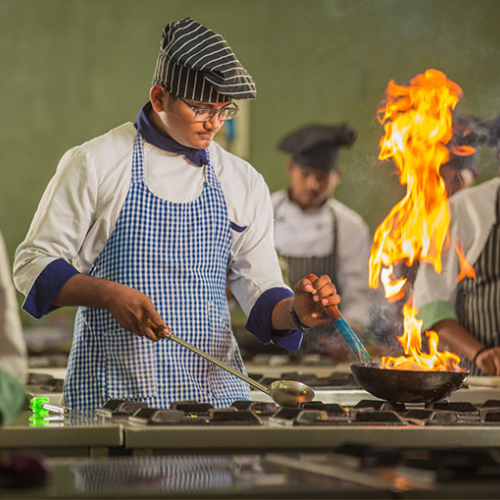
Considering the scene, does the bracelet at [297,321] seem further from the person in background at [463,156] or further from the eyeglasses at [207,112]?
the person in background at [463,156]

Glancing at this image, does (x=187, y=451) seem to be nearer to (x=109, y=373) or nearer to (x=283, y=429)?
(x=283, y=429)

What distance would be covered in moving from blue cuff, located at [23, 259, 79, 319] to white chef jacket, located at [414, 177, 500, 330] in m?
1.53

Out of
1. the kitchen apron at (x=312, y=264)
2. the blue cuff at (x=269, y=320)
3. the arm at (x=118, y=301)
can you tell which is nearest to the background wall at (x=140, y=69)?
the kitchen apron at (x=312, y=264)

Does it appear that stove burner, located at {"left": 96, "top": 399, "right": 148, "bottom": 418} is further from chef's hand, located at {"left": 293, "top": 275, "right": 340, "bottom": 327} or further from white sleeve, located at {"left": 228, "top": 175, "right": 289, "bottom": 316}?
white sleeve, located at {"left": 228, "top": 175, "right": 289, "bottom": 316}

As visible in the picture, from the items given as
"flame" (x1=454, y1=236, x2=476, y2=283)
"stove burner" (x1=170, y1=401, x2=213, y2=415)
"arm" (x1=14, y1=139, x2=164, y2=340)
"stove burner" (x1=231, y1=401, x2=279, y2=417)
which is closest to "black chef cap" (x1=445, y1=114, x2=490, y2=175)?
"flame" (x1=454, y1=236, x2=476, y2=283)

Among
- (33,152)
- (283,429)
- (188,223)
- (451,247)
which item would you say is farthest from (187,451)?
(33,152)

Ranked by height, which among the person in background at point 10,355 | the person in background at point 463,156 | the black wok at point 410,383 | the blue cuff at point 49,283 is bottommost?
the black wok at point 410,383

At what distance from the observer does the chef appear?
7.02 feet

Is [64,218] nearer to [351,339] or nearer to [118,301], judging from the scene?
[118,301]

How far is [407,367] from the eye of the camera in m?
1.97

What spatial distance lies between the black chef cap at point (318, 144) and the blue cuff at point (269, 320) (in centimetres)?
342

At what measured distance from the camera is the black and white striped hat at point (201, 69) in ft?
7.14

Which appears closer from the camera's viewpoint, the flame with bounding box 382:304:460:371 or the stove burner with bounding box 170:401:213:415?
the stove burner with bounding box 170:401:213:415

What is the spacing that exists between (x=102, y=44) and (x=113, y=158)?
4.09 m
